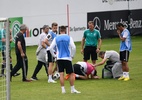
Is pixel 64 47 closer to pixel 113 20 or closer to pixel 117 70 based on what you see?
pixel 117 70

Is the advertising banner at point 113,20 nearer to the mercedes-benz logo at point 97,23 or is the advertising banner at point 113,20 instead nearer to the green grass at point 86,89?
the mercedes-benz logo at point 97,23

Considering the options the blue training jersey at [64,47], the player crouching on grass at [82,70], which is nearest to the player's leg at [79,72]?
the player crouching on grass at [82,70]

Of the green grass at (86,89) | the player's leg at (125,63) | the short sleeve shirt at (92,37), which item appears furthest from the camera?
the short sleeve shirt at (92,37)

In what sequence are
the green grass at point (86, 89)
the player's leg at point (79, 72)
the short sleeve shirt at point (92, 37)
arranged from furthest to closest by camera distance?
the short sleeve shirt at point (92, 37) → the player's leg at point (79, 72) → the green grass at point (86, 89)

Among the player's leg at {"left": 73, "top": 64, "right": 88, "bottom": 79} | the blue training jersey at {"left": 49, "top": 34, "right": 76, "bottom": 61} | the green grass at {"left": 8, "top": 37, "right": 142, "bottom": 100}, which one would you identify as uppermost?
the blue training jersey at {"left": 49, "top": 34, "right": 76, "bottom": 61}

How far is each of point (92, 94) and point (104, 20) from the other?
18713mm

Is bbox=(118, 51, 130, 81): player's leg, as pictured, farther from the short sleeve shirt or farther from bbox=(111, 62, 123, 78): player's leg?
the short sleeve shirt

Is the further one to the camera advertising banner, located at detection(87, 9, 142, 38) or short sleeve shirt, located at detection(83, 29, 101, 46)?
advertising banner, located at detection(87, 9, 142, 38)

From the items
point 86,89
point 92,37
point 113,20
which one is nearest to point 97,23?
point 113,20

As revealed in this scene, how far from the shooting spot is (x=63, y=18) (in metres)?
31.6

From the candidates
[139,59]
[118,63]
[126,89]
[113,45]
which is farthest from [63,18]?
[126,89]

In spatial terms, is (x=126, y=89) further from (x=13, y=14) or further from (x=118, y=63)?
(x=13, y=14)

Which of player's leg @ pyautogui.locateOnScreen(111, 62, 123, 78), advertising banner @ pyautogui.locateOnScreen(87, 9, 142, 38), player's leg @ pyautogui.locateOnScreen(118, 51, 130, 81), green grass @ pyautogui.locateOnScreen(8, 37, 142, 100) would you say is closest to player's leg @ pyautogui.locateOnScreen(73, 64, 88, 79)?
green grass @ pyautogui.locateOnScreen(8, 37, 142, 100)

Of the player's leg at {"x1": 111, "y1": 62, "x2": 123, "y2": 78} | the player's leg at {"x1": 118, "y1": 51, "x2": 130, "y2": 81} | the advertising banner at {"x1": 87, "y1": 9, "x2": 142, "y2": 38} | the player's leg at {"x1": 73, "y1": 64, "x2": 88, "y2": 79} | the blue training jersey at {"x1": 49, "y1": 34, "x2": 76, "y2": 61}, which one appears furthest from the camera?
the advertising banner at {"x1": 87, "y1": 9, "x2": 142, "y2": 38}
